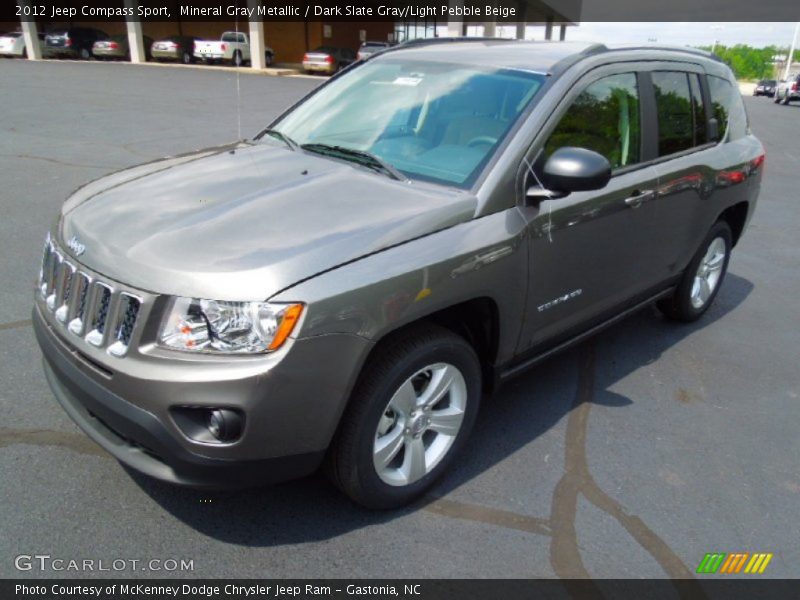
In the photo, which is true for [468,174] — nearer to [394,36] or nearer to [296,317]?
[296,317]

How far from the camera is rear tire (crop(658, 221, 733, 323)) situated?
15.0ft

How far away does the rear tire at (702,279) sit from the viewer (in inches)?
179

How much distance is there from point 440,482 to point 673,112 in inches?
103

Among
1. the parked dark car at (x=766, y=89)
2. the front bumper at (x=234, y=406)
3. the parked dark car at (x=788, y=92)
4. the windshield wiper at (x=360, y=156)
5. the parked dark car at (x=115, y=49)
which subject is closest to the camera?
the front bumper at (x=234, y=406)

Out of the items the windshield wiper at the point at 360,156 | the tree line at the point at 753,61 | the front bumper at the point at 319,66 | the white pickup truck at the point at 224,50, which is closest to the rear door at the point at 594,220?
the windshield wiper at the point at 360,156

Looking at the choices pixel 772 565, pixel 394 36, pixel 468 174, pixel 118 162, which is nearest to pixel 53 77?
pixel 118 162

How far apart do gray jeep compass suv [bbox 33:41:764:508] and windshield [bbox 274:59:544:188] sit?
0.01 metres

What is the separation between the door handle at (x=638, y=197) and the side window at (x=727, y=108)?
1.23 meters

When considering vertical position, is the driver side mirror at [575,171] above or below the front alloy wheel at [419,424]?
above

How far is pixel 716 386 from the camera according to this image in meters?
4.02

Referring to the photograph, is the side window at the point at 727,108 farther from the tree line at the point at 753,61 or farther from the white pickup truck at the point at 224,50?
the tree line at the point at 753,61

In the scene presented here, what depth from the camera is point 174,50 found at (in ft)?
111
